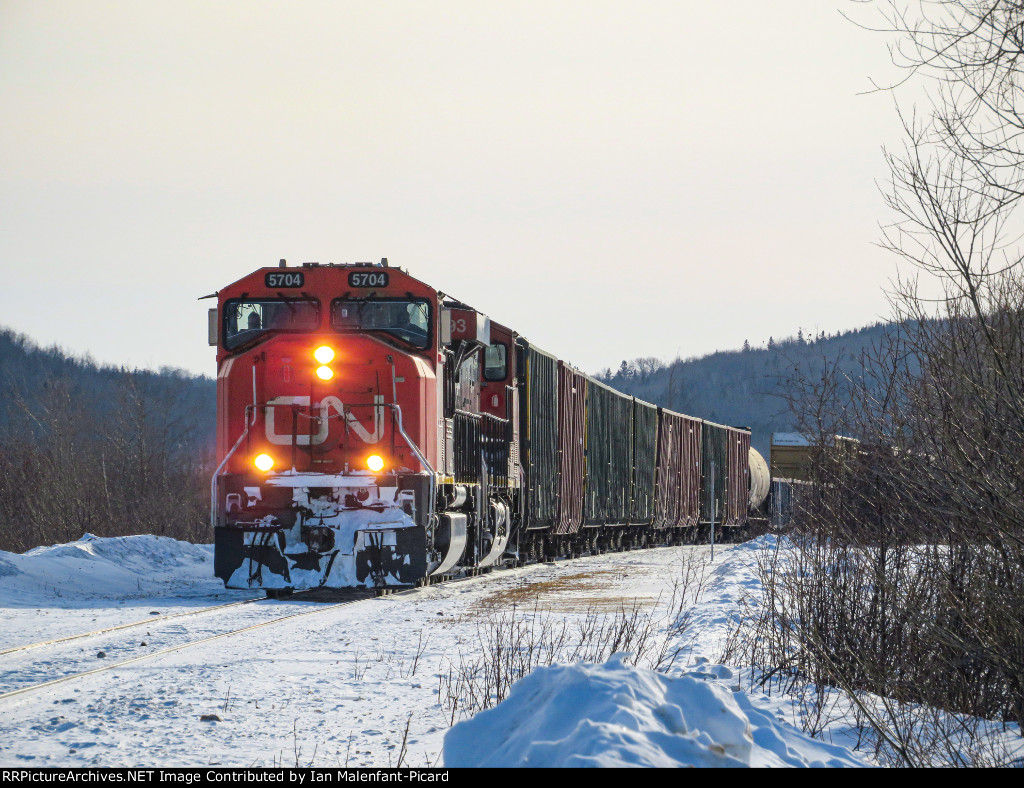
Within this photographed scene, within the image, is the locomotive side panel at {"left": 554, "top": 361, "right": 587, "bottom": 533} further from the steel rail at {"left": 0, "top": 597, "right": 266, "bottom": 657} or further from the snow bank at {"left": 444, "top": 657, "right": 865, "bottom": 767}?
the snow bank at {"left": 444, "top": 657, "right": 865, "bottom": 767}

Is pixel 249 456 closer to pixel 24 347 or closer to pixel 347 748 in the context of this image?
pixel 347 748

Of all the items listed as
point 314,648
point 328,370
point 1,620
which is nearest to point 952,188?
point 314,648

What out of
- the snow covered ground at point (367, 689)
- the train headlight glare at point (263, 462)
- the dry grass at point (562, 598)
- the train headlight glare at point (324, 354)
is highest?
the train headlight glare at point (324, 354)

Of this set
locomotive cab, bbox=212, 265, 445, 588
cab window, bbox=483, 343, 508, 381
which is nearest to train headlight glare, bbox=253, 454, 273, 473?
locomotive cab, bbox=212, 265, 445, 588

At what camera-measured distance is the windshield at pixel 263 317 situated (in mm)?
13758

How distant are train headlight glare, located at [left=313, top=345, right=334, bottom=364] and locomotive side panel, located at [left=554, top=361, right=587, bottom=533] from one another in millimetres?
A: 8888

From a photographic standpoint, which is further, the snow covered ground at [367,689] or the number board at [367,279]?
the number board at [367,279]

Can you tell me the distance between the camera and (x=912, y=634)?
7.39m

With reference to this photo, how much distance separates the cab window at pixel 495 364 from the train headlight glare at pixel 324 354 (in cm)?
495

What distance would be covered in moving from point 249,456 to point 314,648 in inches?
194

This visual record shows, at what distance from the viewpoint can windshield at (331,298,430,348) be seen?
1374 cm

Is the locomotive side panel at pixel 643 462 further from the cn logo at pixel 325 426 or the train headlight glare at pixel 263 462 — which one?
the train headlight glare at pixel 263 462

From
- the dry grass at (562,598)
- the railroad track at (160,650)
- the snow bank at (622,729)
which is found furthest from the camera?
the dry grass at (562,598)

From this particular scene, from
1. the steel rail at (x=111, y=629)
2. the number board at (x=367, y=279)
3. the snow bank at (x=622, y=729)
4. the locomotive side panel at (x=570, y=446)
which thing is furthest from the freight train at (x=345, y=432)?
the snow bank at (x=622, y=729)
